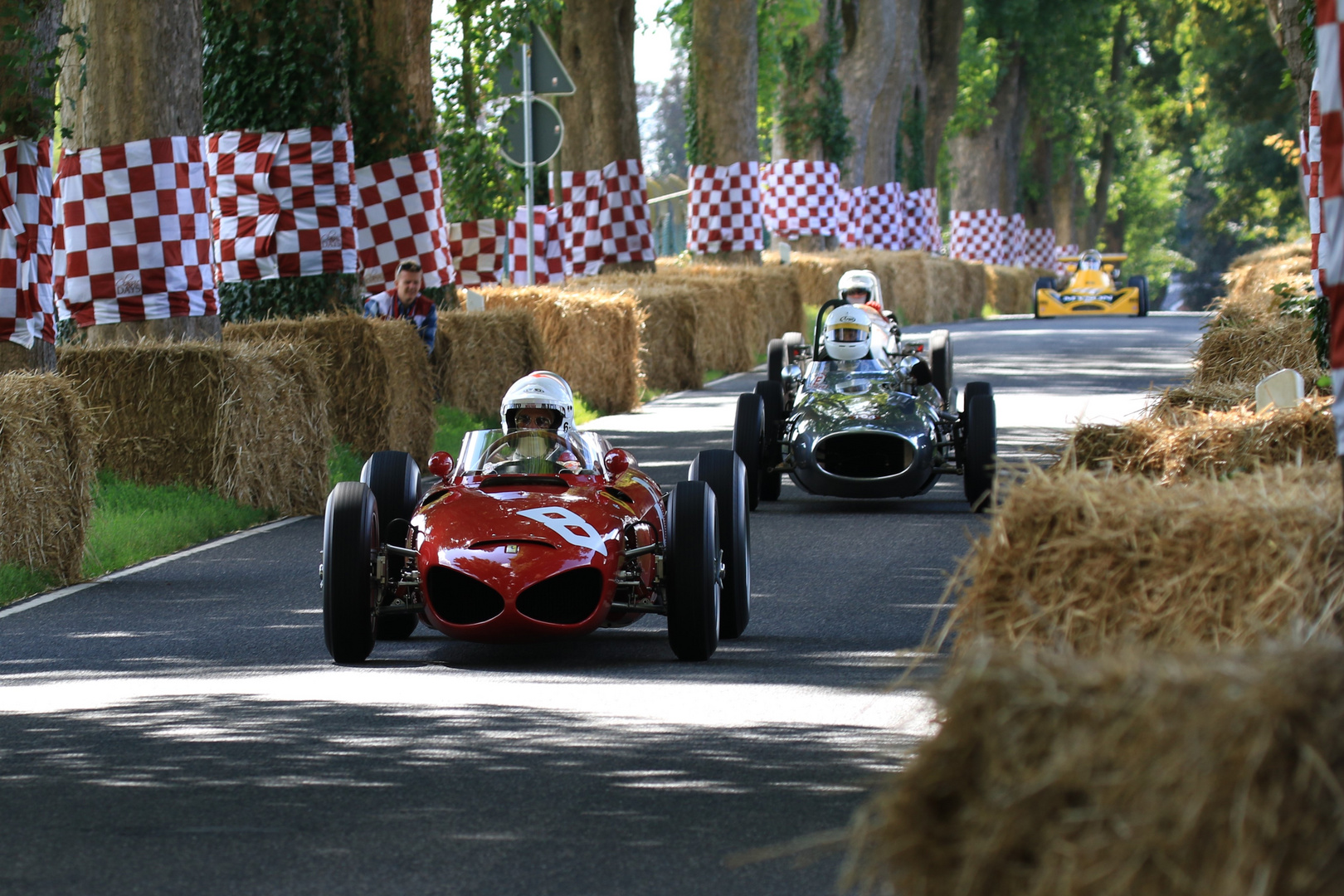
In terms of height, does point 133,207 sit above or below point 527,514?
above

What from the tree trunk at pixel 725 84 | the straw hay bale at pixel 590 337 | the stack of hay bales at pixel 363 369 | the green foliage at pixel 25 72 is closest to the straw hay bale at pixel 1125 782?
the green foliage at pixel 25 72

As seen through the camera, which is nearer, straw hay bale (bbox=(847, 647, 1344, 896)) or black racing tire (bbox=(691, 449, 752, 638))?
straw hay bale (bbox=(847, 647, 1344, 896))

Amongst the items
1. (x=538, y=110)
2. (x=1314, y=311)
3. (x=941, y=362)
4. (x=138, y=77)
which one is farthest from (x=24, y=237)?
(x=538, y=110)

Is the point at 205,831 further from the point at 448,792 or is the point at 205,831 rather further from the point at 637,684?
the point at 637,684

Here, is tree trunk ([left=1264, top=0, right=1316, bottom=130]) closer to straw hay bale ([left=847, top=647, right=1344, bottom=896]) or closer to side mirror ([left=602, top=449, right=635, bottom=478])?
side mirror ([left=602, top=449, right=635, bottom=478])

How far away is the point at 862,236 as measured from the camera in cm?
4594

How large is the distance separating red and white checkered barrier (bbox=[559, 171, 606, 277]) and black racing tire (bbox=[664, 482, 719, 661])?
19.8 m

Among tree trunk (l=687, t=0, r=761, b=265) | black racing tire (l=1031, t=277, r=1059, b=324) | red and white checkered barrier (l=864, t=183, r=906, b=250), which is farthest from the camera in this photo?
red and white checkered barrier (l=864, t=183, r=906, b=250)

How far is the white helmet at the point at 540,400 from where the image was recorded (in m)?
8.93

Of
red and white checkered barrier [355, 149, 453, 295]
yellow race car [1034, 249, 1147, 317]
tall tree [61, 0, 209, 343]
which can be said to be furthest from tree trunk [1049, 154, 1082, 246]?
tall tree [61, 0, 209, 343]

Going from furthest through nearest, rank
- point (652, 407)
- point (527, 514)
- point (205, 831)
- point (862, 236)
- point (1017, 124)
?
point (1017, 124) → point (862, 236) → point (652, 407) → point (527, 514) → point (205, 831)

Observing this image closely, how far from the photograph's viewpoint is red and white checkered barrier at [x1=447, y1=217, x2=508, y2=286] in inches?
1150

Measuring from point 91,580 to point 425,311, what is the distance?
20.5ft

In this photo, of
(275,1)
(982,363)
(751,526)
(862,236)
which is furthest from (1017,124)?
(751,526)
